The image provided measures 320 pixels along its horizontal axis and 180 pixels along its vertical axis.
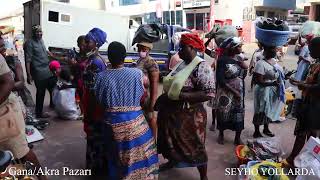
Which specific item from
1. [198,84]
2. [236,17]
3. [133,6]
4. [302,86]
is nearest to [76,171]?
[198,84]

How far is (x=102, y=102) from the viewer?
3.07 metres

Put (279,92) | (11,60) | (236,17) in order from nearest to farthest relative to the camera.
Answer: (11,60), (279,92), (236,17)

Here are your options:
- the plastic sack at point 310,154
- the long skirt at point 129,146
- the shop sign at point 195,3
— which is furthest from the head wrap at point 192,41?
Answer: the shop sign at point 195,3

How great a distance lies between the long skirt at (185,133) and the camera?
11.6 ft

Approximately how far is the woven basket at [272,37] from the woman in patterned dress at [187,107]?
5.10 ft

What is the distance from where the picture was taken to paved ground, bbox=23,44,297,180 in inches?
164

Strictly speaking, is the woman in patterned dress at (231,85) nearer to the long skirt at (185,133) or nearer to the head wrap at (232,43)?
the head wrap at (232,43)

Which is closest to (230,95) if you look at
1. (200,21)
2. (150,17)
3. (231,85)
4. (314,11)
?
(231,85)

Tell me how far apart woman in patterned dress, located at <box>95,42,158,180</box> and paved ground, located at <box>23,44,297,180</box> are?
962 mm

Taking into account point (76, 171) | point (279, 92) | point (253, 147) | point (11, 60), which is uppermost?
point (11, 60)

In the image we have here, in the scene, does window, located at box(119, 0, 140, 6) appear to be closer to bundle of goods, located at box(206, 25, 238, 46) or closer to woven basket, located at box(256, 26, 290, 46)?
bundle of goods, located at box(206, 25, 238, 46)

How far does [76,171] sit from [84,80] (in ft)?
3.68

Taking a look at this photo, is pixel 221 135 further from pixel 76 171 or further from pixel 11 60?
pixel 11 60

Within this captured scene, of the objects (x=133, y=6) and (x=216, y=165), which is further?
(x=133, y=6)
